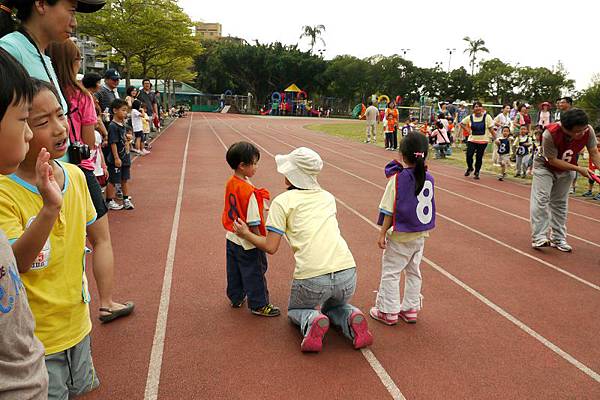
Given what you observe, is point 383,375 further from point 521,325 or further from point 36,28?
point 36,28

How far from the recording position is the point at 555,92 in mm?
52344

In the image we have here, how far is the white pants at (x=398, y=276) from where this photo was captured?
11.8ft

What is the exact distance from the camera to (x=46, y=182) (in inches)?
56.4

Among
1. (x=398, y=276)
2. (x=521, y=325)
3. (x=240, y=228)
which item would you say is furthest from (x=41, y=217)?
(x=521, y=325)

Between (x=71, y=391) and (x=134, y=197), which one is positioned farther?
(x=134, y=197)

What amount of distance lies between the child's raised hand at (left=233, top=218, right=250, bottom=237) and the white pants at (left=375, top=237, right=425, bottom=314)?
3.81ft

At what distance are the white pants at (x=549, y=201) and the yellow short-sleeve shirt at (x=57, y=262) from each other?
5250mm

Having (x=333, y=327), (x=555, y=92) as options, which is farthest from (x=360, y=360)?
(x=555, y=92)

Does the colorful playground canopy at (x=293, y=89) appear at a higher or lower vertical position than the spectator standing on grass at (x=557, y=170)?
higher

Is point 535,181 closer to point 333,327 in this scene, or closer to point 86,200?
point 333,327

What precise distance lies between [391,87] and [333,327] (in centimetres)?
5328

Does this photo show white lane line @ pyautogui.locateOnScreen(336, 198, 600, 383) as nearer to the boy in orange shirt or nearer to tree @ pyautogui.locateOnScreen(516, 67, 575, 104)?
the boy in orange shirt

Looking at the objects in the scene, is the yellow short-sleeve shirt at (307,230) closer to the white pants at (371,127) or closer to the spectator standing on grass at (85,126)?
the spectator standing on grass at (85,126)

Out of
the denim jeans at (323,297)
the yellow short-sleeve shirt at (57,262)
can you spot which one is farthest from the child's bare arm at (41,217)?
the denim jeans at (323,297)
